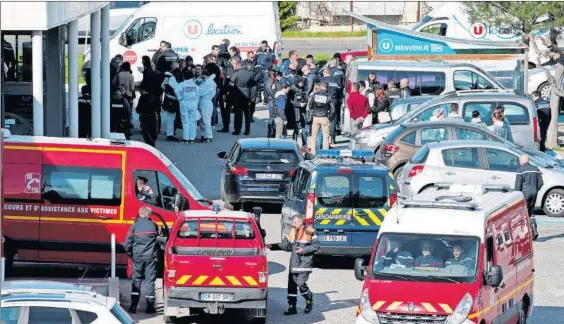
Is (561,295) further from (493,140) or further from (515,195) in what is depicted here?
(493,140)

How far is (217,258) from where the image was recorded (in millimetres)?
16828

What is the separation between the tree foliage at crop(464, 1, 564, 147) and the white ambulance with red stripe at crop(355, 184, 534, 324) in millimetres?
19087

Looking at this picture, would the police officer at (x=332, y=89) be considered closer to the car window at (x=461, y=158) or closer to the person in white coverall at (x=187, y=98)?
the person in white coverall at (x=187, y=98)

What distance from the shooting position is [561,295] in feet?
65.0

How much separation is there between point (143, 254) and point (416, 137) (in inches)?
458

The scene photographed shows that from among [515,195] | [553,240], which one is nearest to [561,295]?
[515,195]

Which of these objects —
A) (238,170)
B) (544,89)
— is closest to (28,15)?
(238,170)

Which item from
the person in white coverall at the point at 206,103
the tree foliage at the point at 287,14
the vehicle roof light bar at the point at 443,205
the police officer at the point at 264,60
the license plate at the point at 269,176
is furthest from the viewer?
the tree foliage at the point at 287,14

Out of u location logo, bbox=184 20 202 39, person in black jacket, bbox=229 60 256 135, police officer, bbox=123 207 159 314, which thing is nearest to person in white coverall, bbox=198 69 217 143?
person in black jacket, bbox=229 60 256 135

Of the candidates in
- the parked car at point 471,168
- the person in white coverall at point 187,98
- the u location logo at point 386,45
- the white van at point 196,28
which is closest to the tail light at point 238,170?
the parked car at point 471,168

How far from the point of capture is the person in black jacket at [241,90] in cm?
3519

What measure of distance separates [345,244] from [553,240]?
5457mm

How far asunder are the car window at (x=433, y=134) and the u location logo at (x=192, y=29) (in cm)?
1614

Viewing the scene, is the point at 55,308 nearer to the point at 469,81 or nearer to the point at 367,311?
the point at 367,311
